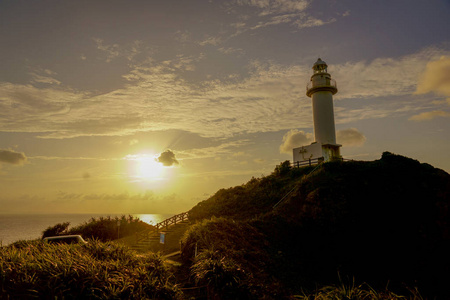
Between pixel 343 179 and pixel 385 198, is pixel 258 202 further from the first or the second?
pixel 385 198

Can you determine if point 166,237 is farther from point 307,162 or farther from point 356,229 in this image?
point 307,162

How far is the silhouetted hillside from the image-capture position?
1454cm

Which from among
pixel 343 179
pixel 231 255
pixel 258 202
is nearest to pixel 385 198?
pixel 343 179

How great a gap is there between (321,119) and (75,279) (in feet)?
113

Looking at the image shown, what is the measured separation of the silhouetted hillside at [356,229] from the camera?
47.7 feet

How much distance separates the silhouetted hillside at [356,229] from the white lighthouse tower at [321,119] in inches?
387

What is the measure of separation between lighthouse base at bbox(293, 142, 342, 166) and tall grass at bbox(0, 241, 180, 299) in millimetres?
27386

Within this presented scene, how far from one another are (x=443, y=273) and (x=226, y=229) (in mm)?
14058

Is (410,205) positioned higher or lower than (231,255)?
higher

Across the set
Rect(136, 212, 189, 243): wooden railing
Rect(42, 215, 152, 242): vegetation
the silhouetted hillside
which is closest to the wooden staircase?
Rect(136, 212, 189, 243): wooden railing

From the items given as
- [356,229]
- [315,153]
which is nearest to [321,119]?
[315,153]

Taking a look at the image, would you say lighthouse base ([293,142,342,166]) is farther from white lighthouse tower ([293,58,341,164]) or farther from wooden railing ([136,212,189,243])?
wooden railing ([136,212,189,243])

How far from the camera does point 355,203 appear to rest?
1988 cm

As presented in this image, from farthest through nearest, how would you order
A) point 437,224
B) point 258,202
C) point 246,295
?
point 258,202 < point 437,224 < point 246,295
